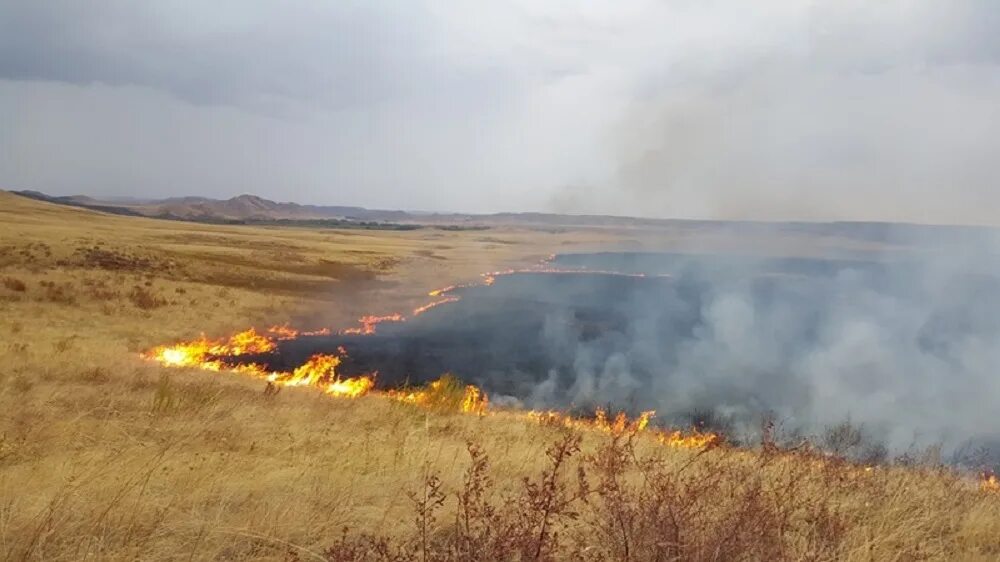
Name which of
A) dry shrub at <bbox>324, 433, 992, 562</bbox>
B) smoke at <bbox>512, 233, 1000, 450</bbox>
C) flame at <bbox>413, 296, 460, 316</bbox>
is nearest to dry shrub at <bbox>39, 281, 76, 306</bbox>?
flame at <bbox>413, 296, 460, 316</bbox>

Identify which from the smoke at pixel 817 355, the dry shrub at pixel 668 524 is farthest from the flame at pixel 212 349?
the dry shrub at pixel 668 524

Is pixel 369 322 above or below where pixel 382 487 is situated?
below

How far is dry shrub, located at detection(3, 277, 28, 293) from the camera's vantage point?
2625 cm

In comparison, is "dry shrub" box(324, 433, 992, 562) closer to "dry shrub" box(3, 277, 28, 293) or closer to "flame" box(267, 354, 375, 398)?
"flame" box(267, 354, 375, 398)

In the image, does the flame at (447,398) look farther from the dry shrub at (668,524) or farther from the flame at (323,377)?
the dry shrub at (668,524)

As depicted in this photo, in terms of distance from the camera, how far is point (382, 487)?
609cm

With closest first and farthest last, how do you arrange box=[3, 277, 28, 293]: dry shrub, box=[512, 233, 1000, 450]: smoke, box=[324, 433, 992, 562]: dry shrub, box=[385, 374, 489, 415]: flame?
1. box=[324, 433, 992, 562]: dry shrub
2. box=[385, 374, 489, 415]: flame
3. box=[512, 233, 1000, 450]: smoke
4. box=[3, 277, 28, 293]: dry shrub

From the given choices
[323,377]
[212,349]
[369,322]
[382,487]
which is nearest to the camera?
[382,487]

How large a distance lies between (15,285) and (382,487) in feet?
93.2

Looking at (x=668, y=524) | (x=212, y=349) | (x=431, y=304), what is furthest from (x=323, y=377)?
(x=431, y=304)

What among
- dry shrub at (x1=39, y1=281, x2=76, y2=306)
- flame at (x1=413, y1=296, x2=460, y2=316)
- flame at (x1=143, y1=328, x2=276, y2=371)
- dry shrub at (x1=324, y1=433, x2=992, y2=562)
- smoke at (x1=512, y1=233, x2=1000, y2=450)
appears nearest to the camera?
dry shrub at (x1=324, y1=433, x2=992, y2=562)

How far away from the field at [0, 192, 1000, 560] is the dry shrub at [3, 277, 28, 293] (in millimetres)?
12035

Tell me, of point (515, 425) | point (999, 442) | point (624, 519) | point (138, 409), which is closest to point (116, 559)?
point (624, 519)

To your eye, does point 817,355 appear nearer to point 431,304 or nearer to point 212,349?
point 431,304
